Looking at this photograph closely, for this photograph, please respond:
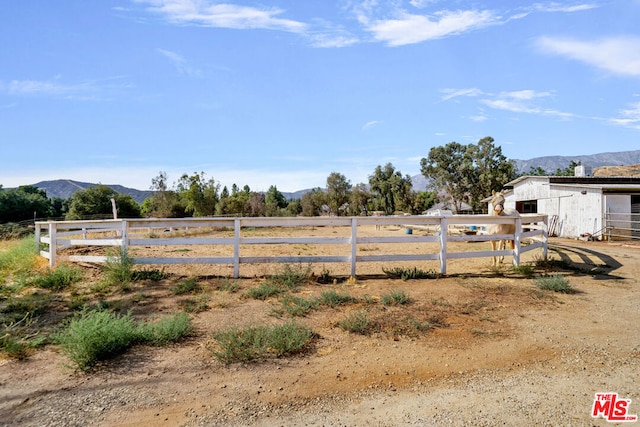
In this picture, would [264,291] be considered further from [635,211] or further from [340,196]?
[340,196]

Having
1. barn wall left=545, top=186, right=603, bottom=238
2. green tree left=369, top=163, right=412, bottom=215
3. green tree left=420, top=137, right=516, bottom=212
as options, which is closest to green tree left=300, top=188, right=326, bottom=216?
green tree left=369, top=163, right=412, bottom=215

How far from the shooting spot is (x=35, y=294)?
6395mm

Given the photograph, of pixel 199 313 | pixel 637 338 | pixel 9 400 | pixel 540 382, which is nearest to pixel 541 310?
pixel 637 338

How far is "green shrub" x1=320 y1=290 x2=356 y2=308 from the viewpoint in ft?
18.4

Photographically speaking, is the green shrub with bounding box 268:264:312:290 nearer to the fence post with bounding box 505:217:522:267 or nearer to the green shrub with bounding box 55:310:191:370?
the green shrub with bounding box 55:310:191:370

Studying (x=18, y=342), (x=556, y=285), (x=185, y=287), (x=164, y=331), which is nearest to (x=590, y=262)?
(x=556, y=285)

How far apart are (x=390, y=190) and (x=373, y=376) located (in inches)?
2508

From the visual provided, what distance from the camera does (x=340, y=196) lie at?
64.3 metres

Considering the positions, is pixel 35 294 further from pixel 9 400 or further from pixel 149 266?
pixel 9 400

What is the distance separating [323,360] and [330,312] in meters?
1.48

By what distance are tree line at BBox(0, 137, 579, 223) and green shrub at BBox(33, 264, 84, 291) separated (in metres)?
36.1

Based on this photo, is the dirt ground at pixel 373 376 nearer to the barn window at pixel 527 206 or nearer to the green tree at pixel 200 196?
the barn window at pixel 527 206

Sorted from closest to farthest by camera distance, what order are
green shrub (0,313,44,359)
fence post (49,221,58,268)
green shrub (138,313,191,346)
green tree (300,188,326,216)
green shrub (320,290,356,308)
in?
green shrub (0,313,44,359)
green shrub (138,313,191,346)
green shrub (320,290,356,308)
fence post (49,221,58,268)
green tree (300,188,326,216)

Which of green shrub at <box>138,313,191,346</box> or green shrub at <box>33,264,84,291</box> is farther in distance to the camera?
green shrub at <box>33,264,84,291</box>
